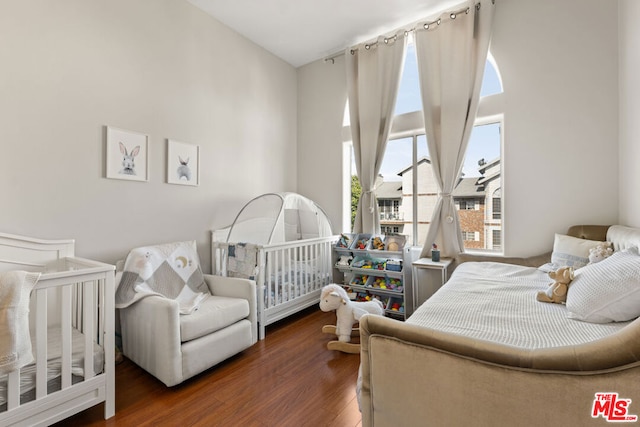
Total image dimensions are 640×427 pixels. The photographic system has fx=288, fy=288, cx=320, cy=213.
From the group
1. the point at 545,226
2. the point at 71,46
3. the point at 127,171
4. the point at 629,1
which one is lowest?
the point at 545,226

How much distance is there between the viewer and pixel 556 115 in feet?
8.27

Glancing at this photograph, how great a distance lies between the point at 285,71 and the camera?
13.0 ft

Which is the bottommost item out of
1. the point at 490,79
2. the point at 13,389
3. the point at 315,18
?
the point at 13,389

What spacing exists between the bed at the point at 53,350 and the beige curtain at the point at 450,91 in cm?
275

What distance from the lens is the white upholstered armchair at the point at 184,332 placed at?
1.77 m

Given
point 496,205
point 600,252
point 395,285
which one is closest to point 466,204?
point 496,205

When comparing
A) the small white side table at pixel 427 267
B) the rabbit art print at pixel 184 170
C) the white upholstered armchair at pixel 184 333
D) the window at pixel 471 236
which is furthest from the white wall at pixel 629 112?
the rabbit art print at pixel 184 170

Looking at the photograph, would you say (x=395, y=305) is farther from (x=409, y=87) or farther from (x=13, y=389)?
(x=13, y=389)

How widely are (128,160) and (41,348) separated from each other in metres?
1.47

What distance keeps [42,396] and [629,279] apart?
8.74ft

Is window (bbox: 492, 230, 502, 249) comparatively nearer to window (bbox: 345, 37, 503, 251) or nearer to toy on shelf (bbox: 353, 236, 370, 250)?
window (bbox: 345, 37, 503, 251)

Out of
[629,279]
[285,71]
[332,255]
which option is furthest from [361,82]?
[629,279]

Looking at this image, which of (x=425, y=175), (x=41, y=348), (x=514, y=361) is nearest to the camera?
(x=514, y=361)

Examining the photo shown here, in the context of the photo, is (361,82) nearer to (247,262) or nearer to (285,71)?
(285,71)
